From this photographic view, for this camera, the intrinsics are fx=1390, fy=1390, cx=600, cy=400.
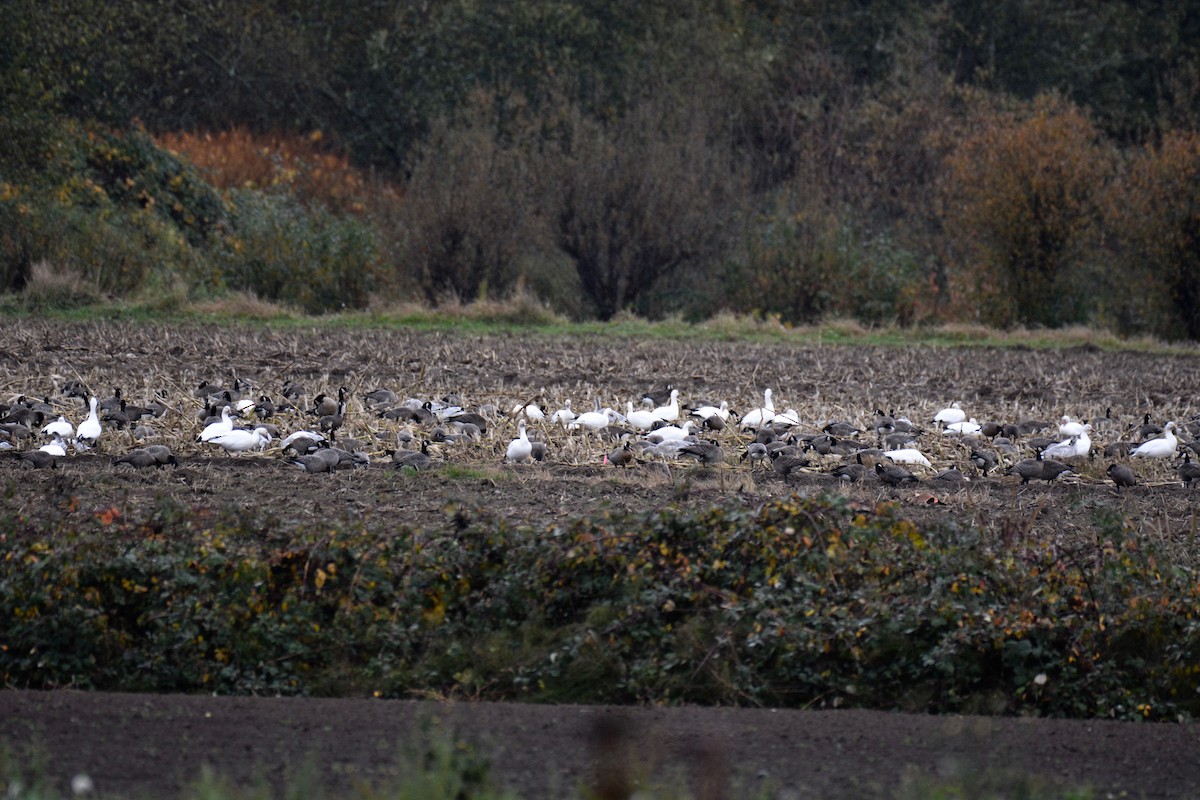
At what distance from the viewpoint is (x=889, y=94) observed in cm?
3484

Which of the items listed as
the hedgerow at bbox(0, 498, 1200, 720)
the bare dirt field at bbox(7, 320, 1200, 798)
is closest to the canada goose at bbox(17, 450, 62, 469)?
the bare dirt field at bbox(7, 320, 1200, 798)

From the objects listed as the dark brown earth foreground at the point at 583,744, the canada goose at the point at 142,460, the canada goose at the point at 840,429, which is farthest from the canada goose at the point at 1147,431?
the canada goose at the point at 142,460

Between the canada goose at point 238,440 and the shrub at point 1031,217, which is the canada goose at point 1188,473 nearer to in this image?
the canada goose at point 238,440

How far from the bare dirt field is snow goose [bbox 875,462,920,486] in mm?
129

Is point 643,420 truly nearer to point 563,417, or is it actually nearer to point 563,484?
point 563,417

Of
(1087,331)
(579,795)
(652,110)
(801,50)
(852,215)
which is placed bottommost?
(579,795)

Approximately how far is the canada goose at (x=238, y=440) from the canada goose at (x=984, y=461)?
20.8 ft

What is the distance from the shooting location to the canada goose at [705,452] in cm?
1221

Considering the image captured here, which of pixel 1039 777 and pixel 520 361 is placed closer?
pixel 1039 777

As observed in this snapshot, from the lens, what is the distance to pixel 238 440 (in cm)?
1196

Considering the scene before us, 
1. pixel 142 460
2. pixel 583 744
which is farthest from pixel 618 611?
pixel 142 460

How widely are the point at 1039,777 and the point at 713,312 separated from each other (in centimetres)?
2372

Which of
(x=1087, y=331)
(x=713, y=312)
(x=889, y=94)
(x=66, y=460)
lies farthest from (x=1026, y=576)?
(x=889, y=94)

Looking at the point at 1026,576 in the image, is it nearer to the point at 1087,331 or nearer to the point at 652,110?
the point at 1087,331
